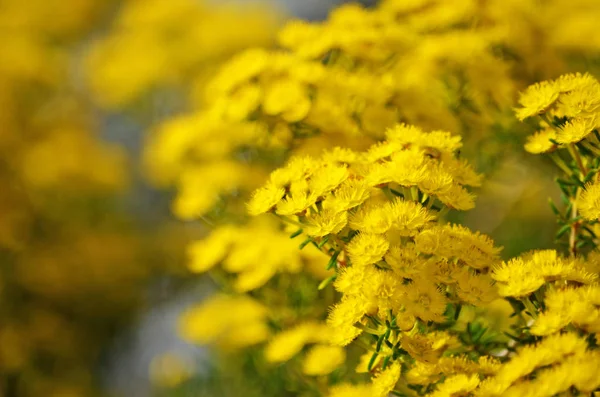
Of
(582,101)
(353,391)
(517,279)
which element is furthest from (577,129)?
(353,391)

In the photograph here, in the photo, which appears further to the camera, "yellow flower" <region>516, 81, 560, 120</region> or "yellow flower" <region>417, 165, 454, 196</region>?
"yellow flower" <region>516, 81, 560, 120</region>

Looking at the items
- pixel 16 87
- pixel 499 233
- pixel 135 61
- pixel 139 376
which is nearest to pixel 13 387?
Result: pixel 139 376

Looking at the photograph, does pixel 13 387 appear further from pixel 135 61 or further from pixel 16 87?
pixel 135 61

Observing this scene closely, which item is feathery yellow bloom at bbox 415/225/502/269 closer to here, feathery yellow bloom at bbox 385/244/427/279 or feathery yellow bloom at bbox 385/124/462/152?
feathery yellow bloom at bbox 385/244/427/279

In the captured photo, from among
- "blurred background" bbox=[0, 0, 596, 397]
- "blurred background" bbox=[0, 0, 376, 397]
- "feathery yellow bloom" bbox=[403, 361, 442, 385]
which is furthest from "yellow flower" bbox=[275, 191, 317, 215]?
"blurred background" bbox=[0, 0, 376, 397]

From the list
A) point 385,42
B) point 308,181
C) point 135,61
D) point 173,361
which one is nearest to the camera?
point 308,181

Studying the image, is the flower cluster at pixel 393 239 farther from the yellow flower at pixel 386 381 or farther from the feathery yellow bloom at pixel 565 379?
the feathery yellow bloom at pixel 565 379

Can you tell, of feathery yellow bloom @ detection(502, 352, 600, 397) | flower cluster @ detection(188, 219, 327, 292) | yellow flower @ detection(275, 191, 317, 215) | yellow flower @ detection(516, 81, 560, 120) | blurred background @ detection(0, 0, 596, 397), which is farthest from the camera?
blurred background @ detection(0, 0, 596, 397)
